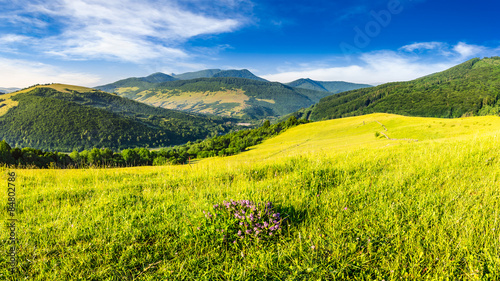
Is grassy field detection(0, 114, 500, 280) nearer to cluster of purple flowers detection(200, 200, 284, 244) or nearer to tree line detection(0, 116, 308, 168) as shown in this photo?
cluster of purple flowers detection(200, 200, 284, 244)

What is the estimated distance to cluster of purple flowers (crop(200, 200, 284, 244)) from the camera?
300 cm

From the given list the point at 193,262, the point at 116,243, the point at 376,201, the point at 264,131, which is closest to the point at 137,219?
the point at 116,243

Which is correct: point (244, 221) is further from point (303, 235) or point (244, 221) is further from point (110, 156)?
point (110, 156)

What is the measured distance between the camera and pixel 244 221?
3.14 meters

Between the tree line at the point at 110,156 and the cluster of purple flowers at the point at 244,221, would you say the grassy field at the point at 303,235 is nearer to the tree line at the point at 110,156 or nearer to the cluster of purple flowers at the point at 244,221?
the cluster of purple flowers at the point at 244,221

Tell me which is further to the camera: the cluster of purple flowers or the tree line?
the tree line

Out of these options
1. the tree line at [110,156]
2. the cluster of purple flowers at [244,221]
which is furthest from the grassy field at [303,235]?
the tree line at [110,156]

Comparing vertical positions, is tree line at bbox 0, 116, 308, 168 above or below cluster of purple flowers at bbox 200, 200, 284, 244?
below

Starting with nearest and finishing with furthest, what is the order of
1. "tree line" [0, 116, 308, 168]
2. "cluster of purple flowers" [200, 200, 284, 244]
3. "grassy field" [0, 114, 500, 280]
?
"grassy field" [0, 114, 500, 280] < "cluster of purple flowers" [200, 200, 284, 244] < "tree line" [0, 116, 308, 168]

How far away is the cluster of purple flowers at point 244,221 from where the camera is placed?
9.84 feet

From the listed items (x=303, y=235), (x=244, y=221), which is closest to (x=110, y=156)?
(x=244, y=221)

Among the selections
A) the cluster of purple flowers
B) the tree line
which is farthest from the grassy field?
the tree line

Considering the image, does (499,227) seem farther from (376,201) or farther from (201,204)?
(201,204)

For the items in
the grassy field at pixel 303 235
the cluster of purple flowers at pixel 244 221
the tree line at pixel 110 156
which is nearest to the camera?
the grassy field at pixel 303 235
